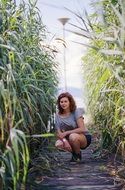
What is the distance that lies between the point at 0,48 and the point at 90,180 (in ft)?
4.58

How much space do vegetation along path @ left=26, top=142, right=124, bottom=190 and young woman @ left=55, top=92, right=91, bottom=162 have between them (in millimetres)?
153

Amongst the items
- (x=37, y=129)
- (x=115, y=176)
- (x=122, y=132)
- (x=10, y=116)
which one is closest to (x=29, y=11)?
(x=37, y=129)

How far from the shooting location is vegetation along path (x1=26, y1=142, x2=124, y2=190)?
11.6 ft

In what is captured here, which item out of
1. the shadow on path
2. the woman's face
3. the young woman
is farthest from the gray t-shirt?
the shadow on path

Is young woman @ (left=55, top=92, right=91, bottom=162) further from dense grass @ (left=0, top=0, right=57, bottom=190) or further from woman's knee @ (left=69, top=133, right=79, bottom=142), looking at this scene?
dense grass @ (left=0, top=0, right=57, bottom=190)

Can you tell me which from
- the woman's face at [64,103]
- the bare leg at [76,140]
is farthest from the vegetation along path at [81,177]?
the woman's face at [64,103]

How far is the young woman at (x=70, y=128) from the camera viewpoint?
197 inches

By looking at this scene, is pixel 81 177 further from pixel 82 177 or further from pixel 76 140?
pixel 76 140

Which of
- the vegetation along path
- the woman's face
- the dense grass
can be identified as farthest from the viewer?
the woman's face

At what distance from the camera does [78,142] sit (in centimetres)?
505

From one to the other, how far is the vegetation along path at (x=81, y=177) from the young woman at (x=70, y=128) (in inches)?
6.0

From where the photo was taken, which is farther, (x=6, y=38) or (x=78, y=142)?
(x=78, y=142)

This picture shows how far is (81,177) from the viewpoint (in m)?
3.97

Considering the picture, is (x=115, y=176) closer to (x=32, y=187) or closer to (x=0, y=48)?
(x=32, y=187)
